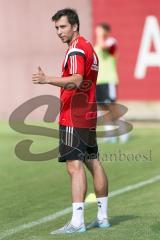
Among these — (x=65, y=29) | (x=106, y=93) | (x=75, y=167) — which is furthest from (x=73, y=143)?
(x=106, y=93)

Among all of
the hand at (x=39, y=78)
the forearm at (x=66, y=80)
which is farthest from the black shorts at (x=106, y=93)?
the hand at (x=39, y=78)

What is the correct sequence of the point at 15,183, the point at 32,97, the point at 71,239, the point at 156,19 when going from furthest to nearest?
the point at 32,97 < the point at 156,19 < the point at 15,183 < the point at 71,239

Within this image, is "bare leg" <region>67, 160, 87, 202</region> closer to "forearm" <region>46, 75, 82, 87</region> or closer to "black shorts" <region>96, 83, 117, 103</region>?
"forearm" <region>46, 75, 82, 87</region>

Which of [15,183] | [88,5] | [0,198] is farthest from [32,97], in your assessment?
[0,198]

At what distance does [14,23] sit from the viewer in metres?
19.5

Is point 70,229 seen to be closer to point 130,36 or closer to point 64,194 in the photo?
point 64,194

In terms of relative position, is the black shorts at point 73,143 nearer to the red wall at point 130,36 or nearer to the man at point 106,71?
the man at point 106,71

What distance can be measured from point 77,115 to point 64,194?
263 cm

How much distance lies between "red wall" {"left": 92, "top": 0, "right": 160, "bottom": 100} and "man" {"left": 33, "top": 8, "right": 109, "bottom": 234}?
35.9 feet

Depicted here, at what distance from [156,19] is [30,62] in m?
3.22

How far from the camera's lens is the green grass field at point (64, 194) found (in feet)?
25.3

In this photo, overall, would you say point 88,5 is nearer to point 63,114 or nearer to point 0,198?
point 0,198

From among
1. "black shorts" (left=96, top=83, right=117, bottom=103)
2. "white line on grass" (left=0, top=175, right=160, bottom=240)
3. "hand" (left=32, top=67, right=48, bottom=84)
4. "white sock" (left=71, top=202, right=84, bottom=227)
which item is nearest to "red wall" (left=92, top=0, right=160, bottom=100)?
"black shorts" (left=96, top=83, right=117, bottom=103)

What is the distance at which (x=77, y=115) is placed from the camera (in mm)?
7766
